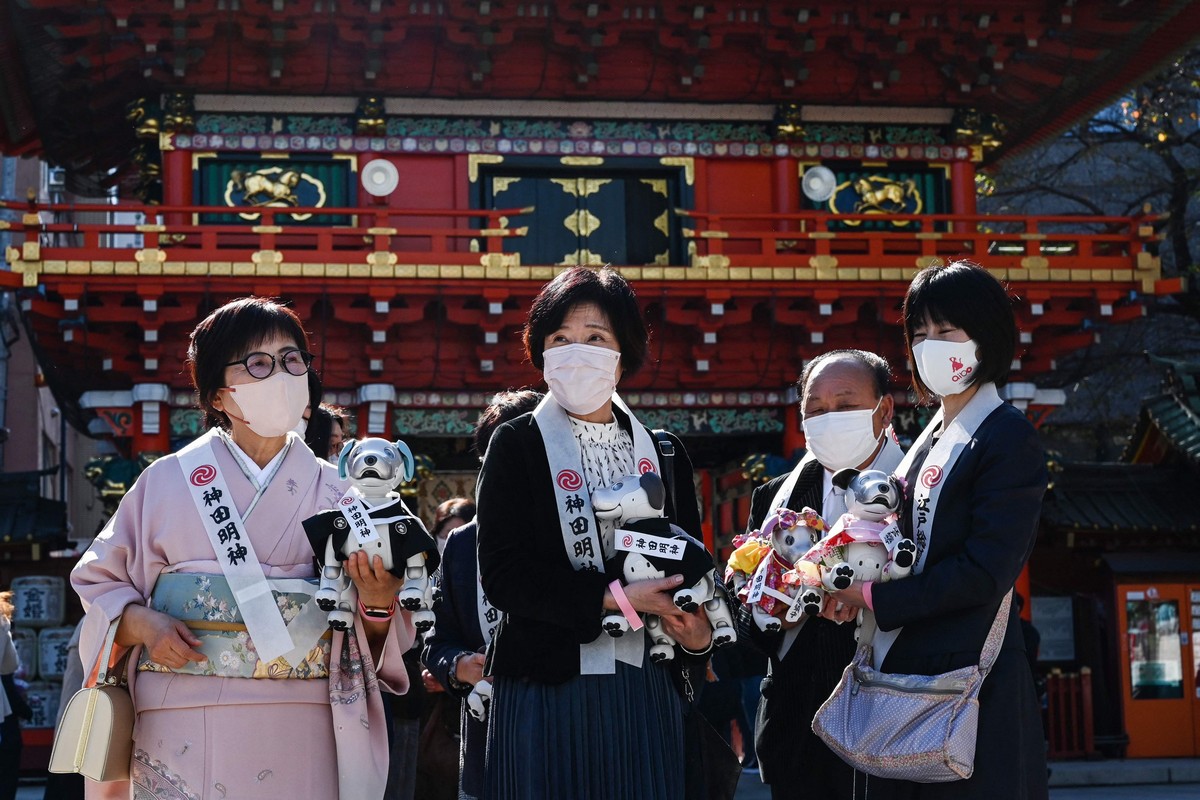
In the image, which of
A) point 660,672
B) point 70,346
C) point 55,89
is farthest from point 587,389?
point 55,89

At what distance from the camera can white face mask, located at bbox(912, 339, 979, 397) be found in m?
3.80

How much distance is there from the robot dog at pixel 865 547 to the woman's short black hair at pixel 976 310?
0.39 meters

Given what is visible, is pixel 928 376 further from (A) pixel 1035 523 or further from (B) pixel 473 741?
(B) pixel 473 741

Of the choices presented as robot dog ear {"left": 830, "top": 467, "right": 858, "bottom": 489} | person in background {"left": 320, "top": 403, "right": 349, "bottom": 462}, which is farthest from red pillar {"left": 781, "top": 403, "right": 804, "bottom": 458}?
robot dog ear {"left": 830, "top": 467, "right": 858, "bottom": 489}

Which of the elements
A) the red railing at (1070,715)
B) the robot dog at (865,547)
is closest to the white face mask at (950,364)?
the robot dog at (865,547)

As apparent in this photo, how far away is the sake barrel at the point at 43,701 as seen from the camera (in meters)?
12.6

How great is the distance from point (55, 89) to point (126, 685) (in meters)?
11.3

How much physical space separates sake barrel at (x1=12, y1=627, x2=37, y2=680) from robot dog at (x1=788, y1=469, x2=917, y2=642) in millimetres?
10562

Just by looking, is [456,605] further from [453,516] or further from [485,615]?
[453,516]

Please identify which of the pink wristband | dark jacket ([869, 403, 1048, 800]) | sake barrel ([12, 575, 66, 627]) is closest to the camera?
the pink wristband

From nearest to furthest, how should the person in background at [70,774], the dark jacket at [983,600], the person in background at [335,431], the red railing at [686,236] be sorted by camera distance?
the dark jacket at [983,600]
the person in background at [335,431]
the person in background at [70,774]
the red railing at [686,236]

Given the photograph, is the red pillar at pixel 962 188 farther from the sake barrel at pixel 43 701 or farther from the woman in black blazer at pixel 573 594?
the woman in black blazer at pixel 573 594

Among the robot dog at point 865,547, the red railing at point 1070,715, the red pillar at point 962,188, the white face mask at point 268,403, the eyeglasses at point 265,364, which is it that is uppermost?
the red pillar at point 962,188

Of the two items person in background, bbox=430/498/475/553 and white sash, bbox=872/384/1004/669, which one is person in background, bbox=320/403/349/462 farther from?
white sash, bbox=872/384/1004/669
